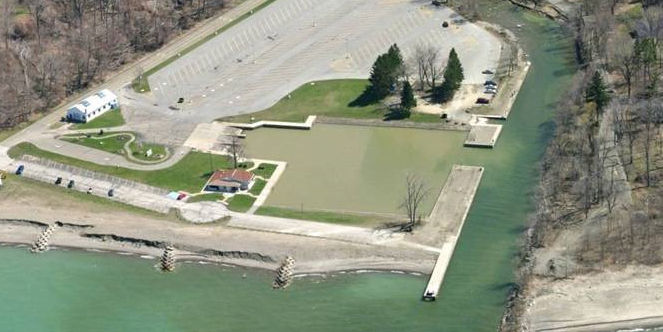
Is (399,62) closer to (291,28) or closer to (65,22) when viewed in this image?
(291,28)

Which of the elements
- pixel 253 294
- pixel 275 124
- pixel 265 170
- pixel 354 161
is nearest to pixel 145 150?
pixel 265 170

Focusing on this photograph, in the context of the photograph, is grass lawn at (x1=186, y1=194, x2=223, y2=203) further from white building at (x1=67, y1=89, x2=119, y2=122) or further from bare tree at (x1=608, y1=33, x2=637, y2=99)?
bare tree at (x1=608, y1=33, x2=637, y2=99)

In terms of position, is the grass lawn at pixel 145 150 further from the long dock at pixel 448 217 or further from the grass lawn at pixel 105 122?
the long dock at pixel 448 217

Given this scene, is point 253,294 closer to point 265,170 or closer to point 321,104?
point 265,170

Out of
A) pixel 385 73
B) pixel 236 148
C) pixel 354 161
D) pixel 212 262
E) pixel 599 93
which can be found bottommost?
pixel 212 262

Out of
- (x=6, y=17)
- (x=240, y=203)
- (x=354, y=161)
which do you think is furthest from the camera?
(x=6, y=17)

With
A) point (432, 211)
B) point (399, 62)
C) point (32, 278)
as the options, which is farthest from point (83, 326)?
point (399, 62)

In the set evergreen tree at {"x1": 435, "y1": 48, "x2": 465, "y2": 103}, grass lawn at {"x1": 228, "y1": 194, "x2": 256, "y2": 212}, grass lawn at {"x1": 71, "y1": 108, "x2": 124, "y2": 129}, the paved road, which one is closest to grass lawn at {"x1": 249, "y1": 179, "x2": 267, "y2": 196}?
grass lawn at {"x1": 228, "y1": 194, "x2": 256, "y2": 212}

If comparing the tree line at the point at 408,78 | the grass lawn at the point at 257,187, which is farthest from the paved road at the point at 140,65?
A: the tree line at the point at 408,78
